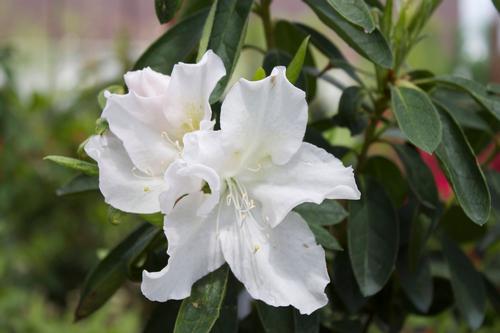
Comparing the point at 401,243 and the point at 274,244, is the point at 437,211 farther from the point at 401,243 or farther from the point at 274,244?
the point at 274,244

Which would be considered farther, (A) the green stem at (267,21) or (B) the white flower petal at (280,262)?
(A) the green stem at (267,21)

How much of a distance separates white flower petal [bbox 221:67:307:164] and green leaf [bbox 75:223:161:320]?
0.22 metres

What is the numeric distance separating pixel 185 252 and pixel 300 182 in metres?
0.11

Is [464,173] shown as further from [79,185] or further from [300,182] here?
[79,185]

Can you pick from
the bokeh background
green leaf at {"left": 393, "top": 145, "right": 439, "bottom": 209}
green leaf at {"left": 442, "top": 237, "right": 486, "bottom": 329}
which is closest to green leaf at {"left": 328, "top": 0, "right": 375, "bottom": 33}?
green leaf at {"left": 393, "top": 145, "right": 439, "bottom": 209}

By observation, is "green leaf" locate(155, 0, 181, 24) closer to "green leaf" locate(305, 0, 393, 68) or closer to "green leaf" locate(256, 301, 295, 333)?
"green leaf" locate(305, 0, 393, 68)

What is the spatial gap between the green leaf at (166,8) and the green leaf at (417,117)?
229mm

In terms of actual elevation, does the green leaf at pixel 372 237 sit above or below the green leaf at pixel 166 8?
below

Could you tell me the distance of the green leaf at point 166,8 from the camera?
2.31ft

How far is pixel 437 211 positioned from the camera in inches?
33.0

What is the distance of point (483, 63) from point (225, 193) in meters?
5.52

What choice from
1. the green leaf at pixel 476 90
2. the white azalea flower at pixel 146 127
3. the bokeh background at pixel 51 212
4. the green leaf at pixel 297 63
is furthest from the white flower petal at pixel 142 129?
the bokeh background at pixel 51 212

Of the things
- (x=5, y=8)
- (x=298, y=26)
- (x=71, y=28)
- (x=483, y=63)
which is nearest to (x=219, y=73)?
(x=298, y=26)

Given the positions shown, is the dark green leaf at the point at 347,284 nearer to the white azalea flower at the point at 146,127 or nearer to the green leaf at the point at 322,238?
the green leaf at the point at 322,238
